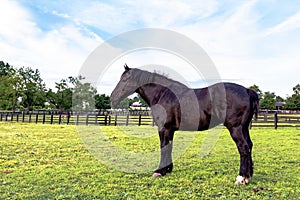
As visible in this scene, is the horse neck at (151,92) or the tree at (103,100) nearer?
the horse neck at (151,92)

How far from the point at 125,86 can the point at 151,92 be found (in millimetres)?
598

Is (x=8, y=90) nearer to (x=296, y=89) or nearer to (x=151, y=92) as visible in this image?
(x=151, y=92)

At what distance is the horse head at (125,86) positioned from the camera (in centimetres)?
490

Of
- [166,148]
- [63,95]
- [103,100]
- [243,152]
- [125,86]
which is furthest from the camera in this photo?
[63,95]

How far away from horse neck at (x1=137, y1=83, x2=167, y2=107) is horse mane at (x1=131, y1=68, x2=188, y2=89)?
10cm

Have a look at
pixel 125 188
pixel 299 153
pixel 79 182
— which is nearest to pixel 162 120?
pixel 125 188

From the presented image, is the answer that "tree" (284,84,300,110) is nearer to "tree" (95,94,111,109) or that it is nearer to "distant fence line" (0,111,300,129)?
"distant fence line" (0,111,300,129)

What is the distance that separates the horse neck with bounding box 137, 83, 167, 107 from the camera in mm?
4922

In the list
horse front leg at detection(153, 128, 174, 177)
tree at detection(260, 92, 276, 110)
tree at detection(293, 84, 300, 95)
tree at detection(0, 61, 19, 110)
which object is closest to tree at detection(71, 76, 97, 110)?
horse front leg at detection(153, 128, 174, 177)

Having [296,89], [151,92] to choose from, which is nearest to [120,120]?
[151,92]

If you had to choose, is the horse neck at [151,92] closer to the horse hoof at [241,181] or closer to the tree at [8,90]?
the horse hoof at [241,181]

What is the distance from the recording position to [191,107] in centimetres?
447

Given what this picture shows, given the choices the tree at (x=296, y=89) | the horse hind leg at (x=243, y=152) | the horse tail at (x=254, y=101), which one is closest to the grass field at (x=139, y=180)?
the horse hind leg at (x=243, y=152)

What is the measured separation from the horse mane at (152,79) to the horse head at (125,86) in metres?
0.09
